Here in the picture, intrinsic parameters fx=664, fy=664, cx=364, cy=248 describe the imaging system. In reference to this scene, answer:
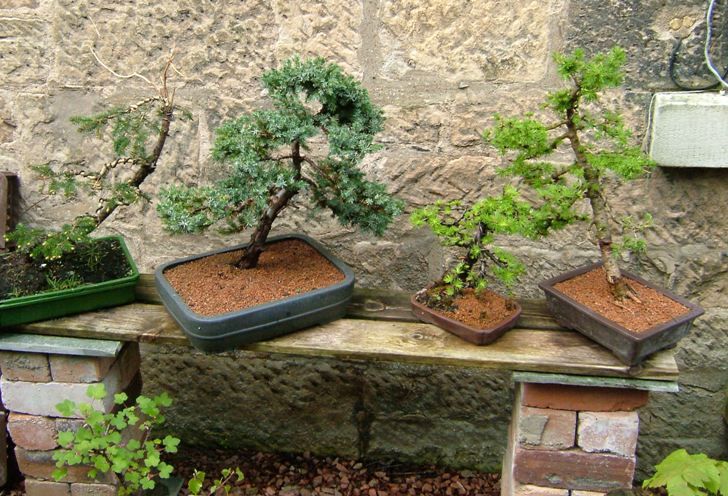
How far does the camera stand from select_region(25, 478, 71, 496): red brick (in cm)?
202

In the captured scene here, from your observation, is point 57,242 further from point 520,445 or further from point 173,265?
point 520,445

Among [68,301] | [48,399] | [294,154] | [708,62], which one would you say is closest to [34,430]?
[48,399]

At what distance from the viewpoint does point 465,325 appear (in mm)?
1746

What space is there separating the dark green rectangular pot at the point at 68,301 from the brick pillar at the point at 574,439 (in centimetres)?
117

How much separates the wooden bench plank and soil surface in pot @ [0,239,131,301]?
100mm

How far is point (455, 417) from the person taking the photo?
2506 millimetres

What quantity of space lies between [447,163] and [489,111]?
217 mm

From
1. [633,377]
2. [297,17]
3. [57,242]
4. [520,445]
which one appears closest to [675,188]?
[633,377]

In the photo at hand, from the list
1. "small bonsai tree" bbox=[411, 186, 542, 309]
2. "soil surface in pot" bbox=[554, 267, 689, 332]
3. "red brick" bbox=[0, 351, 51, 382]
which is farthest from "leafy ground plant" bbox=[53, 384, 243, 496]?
"soil surface in pot" bbox=[554, 267, 689, 332]

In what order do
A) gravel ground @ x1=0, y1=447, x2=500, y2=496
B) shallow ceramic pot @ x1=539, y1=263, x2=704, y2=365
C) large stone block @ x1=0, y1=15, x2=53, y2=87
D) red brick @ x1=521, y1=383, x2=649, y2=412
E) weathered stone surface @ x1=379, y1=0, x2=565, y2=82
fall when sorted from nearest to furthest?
1. shallow ceramic pot @ x1=539, y1=263, x2=704, y2=365
2. red brick @ x1=521, y1=383, x2=649, y2=412
3. weathered stone surface @ x1=379, y1=0, x2=565, y2=82
4. large stone block @ x1=0, y1=15, x2=53, y2=87
5. gravel ground @ x1=0, y1=447, x2=500, y2=496

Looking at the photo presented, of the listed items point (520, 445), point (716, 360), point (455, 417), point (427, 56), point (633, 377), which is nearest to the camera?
point (633, 377)

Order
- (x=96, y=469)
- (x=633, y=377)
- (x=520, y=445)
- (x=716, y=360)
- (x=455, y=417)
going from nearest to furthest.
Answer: (x=633, y=377) < (x=520, y=445) < (x=96, y=469) < (x=716, y=360) < (x=455, y=417)

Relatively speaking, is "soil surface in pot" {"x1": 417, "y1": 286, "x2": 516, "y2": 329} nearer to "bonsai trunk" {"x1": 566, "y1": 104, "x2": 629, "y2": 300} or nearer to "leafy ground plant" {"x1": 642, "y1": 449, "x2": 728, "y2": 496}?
"bonsai trunk" {"x1": 566, "y1": 104, "x2": 629, "y2": 300}

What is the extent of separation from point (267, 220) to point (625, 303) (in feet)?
3.26
